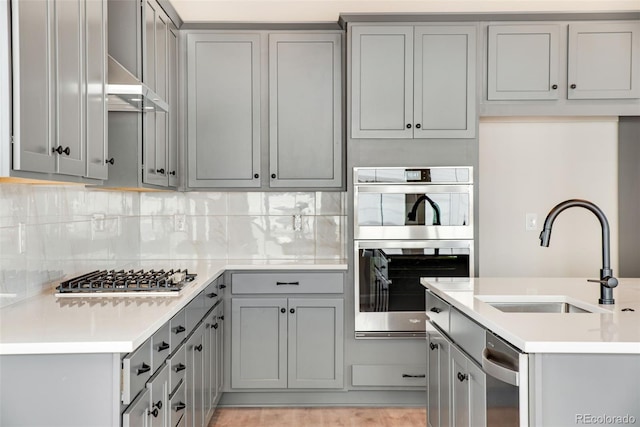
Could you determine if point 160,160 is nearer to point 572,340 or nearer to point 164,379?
point 164,379

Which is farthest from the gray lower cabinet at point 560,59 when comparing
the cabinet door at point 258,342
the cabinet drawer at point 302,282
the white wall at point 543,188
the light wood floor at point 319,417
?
the light wood floor at point 319,417

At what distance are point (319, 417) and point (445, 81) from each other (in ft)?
7.42

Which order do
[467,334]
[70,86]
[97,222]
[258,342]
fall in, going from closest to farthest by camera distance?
[70,86] < [467,334] < [97,222] < [258,342]

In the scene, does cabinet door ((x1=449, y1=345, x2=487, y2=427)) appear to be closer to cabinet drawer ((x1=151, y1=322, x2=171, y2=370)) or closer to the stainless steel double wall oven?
cabinet drawer ((x1=151, y1=322, x2=171, y2=370))

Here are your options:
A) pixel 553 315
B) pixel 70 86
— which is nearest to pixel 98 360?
pixel 70 86

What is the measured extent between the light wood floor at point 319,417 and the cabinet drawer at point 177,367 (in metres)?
1.19

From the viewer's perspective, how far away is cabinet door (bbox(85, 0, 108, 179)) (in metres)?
2.17

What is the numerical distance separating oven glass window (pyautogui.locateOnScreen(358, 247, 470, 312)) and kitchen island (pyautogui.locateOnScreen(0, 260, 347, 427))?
4.31ft

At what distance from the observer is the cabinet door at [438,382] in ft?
7.96

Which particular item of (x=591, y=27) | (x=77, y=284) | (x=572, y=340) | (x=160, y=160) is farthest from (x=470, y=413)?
(x=591, y=27)

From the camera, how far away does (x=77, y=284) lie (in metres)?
2.45

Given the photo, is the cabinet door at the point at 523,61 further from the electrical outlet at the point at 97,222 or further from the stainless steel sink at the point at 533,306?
the electrical outlet at the point at 97,222

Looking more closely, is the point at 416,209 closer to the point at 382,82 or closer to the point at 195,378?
the point at 382,82

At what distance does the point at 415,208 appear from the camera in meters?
3.55
